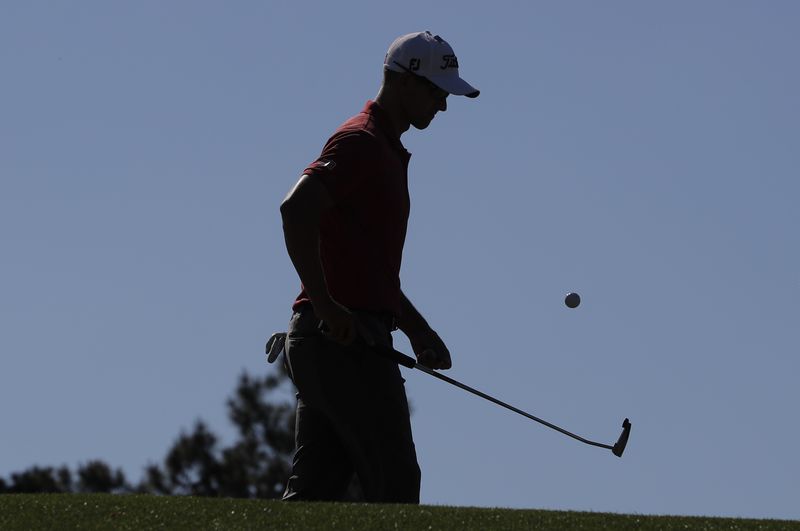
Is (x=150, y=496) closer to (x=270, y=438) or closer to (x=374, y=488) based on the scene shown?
(x=374, y=488)

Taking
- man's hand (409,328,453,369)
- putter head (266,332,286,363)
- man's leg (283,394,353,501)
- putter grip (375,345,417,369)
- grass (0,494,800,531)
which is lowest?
grass (0,494,800,531)

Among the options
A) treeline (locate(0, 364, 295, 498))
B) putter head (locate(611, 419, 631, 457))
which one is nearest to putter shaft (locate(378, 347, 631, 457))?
putter head (locate(611, 419, 631, 457))

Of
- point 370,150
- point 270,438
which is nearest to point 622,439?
point 370,150

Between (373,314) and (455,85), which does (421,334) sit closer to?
(373,314)

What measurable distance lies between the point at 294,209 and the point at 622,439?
2.70m

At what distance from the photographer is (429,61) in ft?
27.5

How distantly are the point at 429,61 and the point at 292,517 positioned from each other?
224 cm

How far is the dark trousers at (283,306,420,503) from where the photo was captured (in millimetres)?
8039

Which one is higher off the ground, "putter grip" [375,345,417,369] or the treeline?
the treeline

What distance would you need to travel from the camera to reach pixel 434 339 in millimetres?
9000

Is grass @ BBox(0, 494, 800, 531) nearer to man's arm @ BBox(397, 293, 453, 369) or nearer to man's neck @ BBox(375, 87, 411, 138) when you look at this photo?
man's arm @ BBox(397, 293, 453, 369)

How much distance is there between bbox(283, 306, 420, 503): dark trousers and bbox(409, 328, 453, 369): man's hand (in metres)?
0.76

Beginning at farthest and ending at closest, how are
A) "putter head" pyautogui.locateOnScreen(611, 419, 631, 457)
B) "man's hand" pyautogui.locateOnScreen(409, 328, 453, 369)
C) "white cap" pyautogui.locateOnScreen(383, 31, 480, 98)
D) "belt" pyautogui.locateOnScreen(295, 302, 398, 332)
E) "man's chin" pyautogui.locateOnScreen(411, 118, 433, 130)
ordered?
"putter head" pyautogui.locateOnScreen(611, 419, 631, 457) < "man's hand" pyautogui.locateOnScreen(409, 328, 453, 369) < "man's chin" pyautogui.locateOnScreen(411, 118, 433, 130) < "white cap" pyautogui.locateOnScreen(383, 31, 480, 98) < "belt" pyautogui.locateOnScreen(295, 302, 398, 332)

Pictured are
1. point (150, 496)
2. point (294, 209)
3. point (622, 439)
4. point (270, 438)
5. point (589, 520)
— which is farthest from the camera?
point (270, 438)
